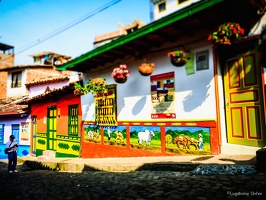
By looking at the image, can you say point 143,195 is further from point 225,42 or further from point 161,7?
point 161,7

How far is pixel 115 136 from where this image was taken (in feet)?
28.4

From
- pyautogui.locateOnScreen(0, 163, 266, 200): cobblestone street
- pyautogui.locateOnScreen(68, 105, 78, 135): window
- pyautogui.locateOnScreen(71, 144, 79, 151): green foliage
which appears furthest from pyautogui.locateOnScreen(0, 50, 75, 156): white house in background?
pyautogui.locateOnScreen(0, 163, 266, 200): cobblestone street

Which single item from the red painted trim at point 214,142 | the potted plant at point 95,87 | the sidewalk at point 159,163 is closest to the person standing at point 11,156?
the sidewalk at point 159,163

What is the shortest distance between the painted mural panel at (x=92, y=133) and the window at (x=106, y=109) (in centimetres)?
36

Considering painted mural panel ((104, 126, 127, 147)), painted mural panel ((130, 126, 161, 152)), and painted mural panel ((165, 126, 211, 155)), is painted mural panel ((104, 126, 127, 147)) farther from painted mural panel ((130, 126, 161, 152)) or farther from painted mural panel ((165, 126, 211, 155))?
painted mural panel ((165, 126, 211, 155))

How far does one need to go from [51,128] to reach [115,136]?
5.91m

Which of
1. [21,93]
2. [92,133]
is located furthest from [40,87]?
[92,133]

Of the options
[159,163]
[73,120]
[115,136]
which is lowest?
[159,163]

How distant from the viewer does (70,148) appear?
1109cm

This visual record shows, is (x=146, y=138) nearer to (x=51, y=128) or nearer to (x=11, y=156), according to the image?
(x=11, y=156)

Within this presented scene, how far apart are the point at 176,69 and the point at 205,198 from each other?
4.52 meters

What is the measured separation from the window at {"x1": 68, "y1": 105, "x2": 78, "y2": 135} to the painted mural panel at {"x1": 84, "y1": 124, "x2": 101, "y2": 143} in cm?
97

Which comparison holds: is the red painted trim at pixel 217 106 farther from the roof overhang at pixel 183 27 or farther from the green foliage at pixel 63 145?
the green foliage at pixel 63 145

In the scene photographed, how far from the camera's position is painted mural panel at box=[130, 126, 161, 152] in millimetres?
7188
